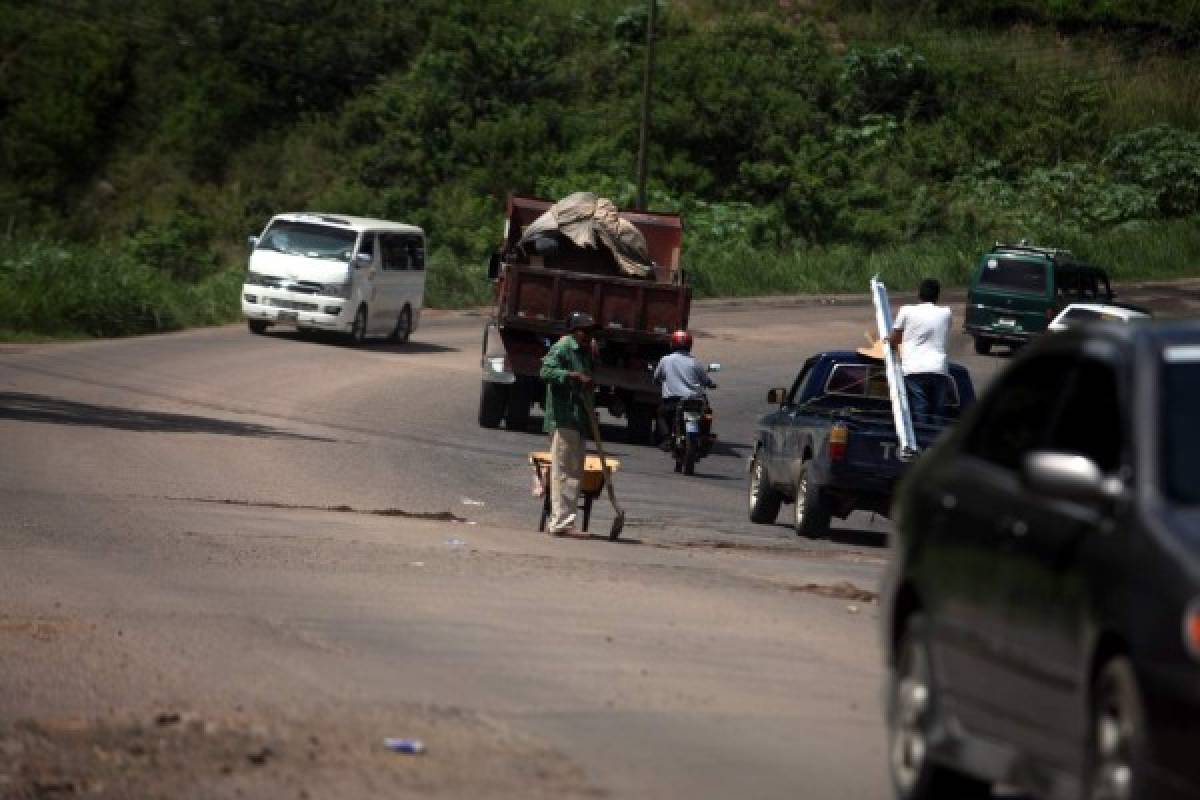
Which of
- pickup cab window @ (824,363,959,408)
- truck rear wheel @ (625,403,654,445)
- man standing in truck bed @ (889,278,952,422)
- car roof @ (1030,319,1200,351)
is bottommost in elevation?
truck rear wheel @ (625,403,654,445)

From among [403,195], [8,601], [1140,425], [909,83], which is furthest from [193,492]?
[909,83]

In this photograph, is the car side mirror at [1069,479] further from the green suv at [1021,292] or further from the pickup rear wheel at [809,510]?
the green suv at [1021,292]

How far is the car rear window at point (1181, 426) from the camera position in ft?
20.6

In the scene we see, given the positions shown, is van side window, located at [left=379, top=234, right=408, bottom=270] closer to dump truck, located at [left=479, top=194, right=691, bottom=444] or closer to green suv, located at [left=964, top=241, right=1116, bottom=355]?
green suv, located at [left=964, top=241, right=1116, bottom=355]

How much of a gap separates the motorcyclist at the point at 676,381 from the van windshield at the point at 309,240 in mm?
13588

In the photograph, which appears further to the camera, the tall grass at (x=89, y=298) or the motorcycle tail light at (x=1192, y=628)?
the tall grass at (x=89, y=298)

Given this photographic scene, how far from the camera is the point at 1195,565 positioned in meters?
5.75

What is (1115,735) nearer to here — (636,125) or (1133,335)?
(1133,335)

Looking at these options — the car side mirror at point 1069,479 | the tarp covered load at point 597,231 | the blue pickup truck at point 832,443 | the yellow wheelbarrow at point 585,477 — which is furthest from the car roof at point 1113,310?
the car side mirror at point 1069,479

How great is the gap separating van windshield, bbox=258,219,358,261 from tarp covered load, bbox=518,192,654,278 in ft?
31.1

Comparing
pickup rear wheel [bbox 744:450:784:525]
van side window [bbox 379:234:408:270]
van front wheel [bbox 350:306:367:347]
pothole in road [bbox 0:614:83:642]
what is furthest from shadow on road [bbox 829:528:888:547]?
van side window [bbox 379:234:408:270]

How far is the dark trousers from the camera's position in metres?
20.3

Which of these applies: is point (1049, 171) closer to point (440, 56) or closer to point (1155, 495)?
point (440, 56)

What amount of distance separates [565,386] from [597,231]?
13.7m
